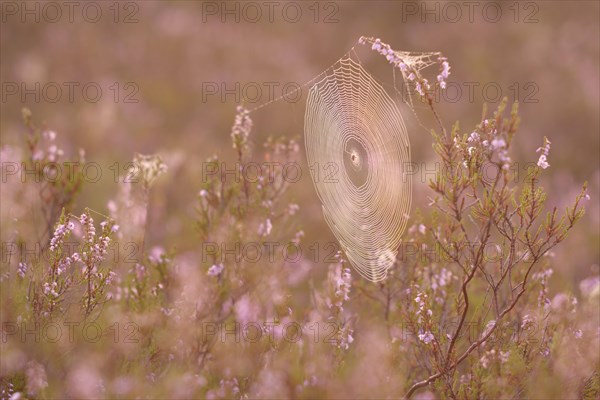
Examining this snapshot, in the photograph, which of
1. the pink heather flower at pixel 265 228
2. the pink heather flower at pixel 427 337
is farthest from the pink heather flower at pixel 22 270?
the pink heather flower at pixel 427 337

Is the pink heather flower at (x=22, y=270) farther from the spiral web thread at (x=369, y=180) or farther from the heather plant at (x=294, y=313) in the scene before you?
the spiral web thread at (x=369, y=180)

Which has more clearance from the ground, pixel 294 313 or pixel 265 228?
pixel 265 228

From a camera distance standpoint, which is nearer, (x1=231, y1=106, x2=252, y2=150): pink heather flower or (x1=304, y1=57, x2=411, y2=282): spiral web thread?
(x1=231, y1=106, x2=252, y2=150): pink heather flower

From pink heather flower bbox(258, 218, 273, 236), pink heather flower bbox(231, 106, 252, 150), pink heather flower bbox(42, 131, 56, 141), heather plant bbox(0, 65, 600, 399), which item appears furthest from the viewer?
pink heather flower bbox(42, 131, 56, 141)

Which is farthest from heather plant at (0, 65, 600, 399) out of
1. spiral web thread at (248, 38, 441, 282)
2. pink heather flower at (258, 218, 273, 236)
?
spiral web thread at (248, 38, 441, 282)

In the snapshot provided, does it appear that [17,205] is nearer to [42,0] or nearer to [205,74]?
[205,74]

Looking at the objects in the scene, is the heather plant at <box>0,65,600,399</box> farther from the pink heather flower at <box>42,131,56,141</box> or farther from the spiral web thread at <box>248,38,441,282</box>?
the pink heather flower at <box>42,131,56,141</box>

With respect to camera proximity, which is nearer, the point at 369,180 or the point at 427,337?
the point at 427,337

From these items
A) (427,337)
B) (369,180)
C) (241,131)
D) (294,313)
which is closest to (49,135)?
(241,131)

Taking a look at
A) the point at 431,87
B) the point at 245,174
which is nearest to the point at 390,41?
the point at 245,174

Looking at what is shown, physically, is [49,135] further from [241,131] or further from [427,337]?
[427,337]
